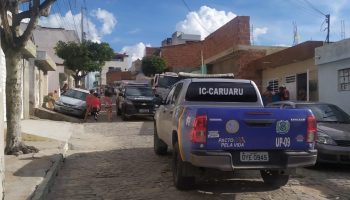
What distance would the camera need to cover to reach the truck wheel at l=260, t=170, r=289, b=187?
8.00m

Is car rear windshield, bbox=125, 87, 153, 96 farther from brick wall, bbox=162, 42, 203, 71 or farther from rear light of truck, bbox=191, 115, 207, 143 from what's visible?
brick wall, bbox=162, 42, 203, 71

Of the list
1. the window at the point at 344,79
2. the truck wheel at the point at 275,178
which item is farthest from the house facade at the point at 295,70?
the truck wheel at the point at 275,178

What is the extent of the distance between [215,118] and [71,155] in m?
6.52

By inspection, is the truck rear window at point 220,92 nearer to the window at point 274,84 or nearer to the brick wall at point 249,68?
the window at point 274,84

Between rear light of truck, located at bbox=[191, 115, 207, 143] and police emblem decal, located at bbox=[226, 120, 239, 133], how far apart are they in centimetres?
34

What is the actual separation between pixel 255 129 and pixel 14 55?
6482mm

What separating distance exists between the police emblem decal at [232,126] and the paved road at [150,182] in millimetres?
1245

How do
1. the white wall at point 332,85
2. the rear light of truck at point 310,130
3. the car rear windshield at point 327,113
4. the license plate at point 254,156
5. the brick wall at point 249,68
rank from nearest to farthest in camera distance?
the license plate at point 254,156 < the rear light of truck at point 310,130 < the car rear windshield at point 327,113 < the white wall at point 332,85 < the brick wall at point 249,68

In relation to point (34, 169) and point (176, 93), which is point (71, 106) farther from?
point (176, 93)

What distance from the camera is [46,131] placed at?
1700cm

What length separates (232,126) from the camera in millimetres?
6848

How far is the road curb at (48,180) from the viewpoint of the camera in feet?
24.2

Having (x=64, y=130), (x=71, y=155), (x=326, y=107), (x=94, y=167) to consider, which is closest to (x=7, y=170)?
(x=94, y=167)

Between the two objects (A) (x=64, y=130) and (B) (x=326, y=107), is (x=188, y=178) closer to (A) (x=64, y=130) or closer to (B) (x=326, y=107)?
(B) (x=326, y=107)
